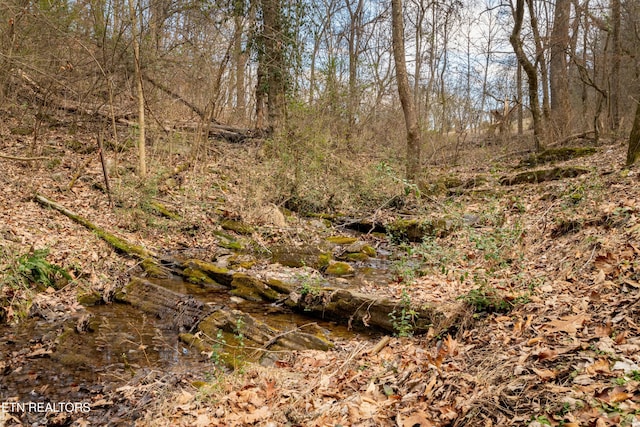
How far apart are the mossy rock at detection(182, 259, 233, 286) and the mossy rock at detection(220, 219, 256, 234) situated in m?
2.45

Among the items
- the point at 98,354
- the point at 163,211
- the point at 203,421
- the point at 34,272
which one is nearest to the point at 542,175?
the point at 163,211

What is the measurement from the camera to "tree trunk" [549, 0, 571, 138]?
15148 mm

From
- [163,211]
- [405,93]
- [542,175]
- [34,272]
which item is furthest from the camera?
[405,93]

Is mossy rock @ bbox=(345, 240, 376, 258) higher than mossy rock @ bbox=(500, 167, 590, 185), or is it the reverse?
mossy rock @ bbox=(500, 167, 590, 185)

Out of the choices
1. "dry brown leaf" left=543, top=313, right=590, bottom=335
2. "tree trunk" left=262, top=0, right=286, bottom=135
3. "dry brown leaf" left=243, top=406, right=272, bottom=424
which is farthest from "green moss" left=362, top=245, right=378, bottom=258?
"dry brown leaf" left=243, top=406, right=272, bottom=424

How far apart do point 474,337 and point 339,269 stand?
414 centimetres

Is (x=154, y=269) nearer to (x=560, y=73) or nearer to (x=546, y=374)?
(x=546, y=374)

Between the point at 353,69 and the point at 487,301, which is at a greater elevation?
the point at 353,69

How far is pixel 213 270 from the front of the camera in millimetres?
7793

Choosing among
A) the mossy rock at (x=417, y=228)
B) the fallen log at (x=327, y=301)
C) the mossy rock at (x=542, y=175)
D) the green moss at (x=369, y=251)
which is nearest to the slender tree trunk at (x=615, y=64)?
the mossy rock at (x=542, y=175)

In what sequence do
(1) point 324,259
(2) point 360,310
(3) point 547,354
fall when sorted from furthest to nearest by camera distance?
(1) point 324,259
(2) point 360,310
(3) point 547,354

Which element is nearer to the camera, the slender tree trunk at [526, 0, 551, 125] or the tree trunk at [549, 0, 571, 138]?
the slender tree trunk at [526, 0, 551, 125]

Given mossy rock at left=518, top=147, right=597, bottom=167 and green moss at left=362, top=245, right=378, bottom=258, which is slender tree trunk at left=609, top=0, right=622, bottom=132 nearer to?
mossy rock at left=518, top=147, right=597, bottom=167

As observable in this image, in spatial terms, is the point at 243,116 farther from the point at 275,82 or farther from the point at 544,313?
the point at 544,313
